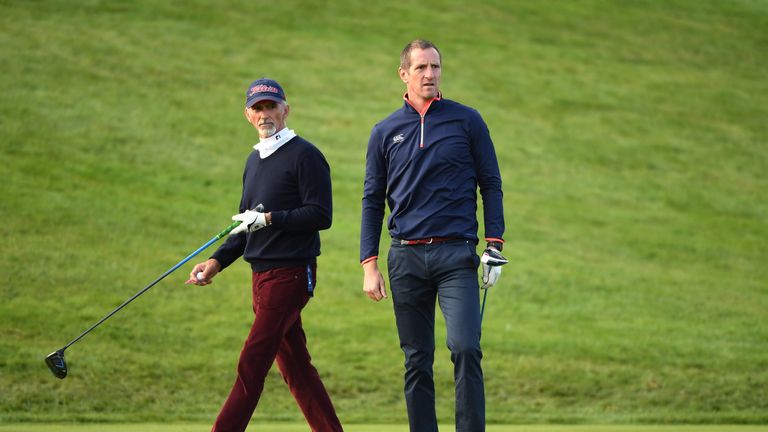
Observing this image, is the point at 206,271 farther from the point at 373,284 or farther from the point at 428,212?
the point at 428,212

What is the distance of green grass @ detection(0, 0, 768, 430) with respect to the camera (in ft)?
38.9

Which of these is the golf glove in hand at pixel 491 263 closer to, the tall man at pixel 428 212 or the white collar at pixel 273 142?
the tall man at pixel 428 212

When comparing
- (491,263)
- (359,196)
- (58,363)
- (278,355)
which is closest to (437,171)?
(491,263)

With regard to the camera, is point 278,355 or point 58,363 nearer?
point 278,355

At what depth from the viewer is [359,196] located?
19703 millimetres

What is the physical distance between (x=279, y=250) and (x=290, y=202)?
0.29m

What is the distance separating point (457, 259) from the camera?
562 cm

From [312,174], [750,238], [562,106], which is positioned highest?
[312,174]

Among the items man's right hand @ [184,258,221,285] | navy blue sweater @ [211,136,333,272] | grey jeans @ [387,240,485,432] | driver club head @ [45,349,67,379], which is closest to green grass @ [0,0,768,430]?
driver club head @ [45,349,67,379]

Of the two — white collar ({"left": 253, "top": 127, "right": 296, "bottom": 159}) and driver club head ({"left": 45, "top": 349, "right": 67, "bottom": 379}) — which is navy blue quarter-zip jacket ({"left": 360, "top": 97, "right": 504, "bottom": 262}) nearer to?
white collar ({"left": 253, "top": 127, "right": 296, "bottom": 159})

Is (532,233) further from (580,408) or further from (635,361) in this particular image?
(580,408)

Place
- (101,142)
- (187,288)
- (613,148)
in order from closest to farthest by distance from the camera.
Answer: (187,288), (101,142), (613,148)

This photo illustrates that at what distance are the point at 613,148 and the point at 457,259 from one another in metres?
18.4

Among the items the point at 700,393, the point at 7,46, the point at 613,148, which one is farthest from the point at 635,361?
the point at 7,46
